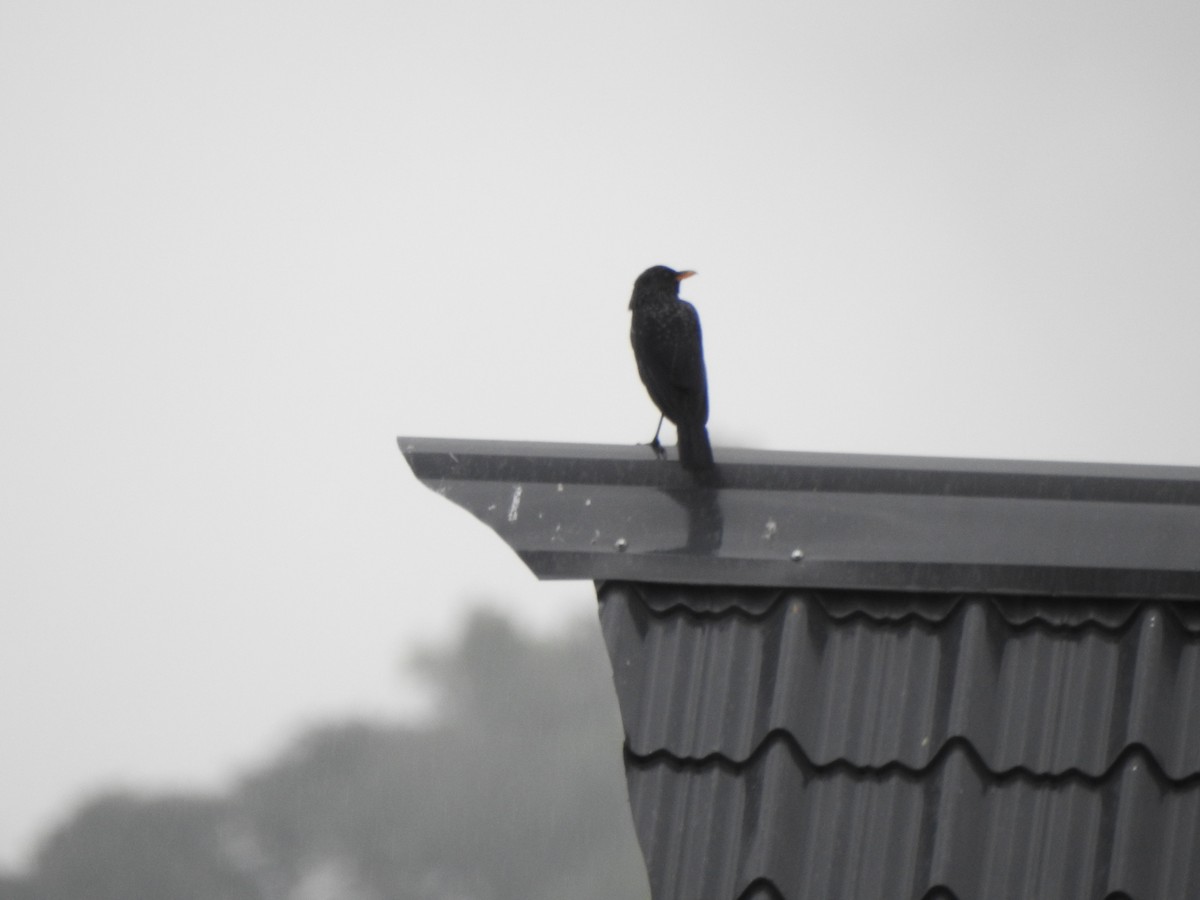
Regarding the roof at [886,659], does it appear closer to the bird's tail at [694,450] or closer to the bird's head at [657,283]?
the bird's tail at [694,450]

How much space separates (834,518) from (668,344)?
1.13 meters

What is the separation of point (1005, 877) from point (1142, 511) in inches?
31.9

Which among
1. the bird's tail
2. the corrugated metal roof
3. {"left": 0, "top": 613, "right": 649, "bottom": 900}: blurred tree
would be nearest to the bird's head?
the bird's tail

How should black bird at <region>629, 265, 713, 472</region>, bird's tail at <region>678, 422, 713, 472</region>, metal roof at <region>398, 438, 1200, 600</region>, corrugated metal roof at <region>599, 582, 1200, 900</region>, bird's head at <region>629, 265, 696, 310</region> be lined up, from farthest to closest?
bird's head at <region>629, 265, 696, 310</region>, black bird at <region>629, 265, 713, 472</region>, bird's tail at <region>678, 422, 713, 472</region>, metal roof at <region>398, 438, 1200, 600</region>, corrugated metal roof at <region>599, 582, 1200, 900</region>

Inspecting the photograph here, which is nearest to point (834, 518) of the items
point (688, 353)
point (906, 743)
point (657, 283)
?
point (906, 743)

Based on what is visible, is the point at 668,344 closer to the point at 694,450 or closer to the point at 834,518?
the point at 694,450

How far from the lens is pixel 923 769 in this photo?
7.77ft

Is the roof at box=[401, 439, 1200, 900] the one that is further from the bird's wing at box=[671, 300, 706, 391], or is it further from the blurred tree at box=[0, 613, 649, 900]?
the blurred tree at box=[0, 613, 649, 900]

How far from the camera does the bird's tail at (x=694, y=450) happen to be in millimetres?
2818

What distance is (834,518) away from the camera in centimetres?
272

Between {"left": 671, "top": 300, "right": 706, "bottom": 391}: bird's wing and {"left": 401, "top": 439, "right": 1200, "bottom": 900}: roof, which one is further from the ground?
{"left": 671, "top": 300, "right": 706, "bottom": 391}: bird's wing

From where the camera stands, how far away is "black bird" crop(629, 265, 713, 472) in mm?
3539

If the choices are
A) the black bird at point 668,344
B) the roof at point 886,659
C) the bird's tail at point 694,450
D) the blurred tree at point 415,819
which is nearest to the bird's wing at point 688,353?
the black bird at point 668,344

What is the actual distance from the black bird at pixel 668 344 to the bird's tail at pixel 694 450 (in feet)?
0.98
